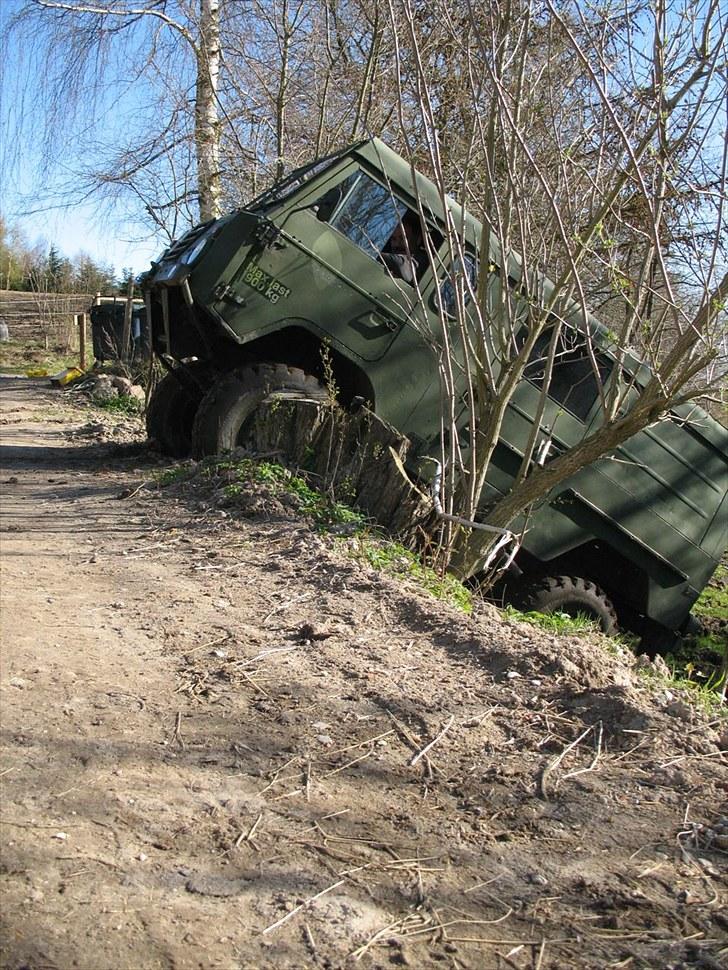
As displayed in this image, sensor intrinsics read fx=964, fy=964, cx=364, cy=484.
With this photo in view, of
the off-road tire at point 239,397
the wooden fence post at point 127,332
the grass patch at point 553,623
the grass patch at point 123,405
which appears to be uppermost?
the wooden fence post at point 127,332

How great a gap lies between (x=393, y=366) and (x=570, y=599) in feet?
7.50

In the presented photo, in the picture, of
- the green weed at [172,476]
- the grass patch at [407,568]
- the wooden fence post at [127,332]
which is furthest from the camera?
the wooden fence post at [127,332]

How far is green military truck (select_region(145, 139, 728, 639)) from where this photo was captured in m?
7.04

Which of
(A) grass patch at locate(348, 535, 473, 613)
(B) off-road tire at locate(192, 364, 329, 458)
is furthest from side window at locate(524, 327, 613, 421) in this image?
(A) grass patch at locate(348, 535, 473, 613)

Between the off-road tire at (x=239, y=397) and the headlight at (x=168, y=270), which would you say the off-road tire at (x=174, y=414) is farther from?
the off-road tire at (x=239, y=397)

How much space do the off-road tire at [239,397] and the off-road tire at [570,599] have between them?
87.5 inches

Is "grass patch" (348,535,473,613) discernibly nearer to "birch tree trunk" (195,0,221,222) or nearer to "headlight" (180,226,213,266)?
"headlight" (180,226,213,266)

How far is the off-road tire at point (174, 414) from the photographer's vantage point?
8750 millimetres

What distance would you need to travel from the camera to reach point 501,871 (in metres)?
2.50

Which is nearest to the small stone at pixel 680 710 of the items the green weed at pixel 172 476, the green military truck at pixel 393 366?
the green military truck at pixel 393 366

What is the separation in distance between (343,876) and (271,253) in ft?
A: 17.6

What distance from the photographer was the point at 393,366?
7367 mm

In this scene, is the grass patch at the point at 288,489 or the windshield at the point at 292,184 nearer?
the grass patch at the point at 288,489

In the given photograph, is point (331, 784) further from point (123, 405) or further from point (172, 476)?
point (123, 405)
